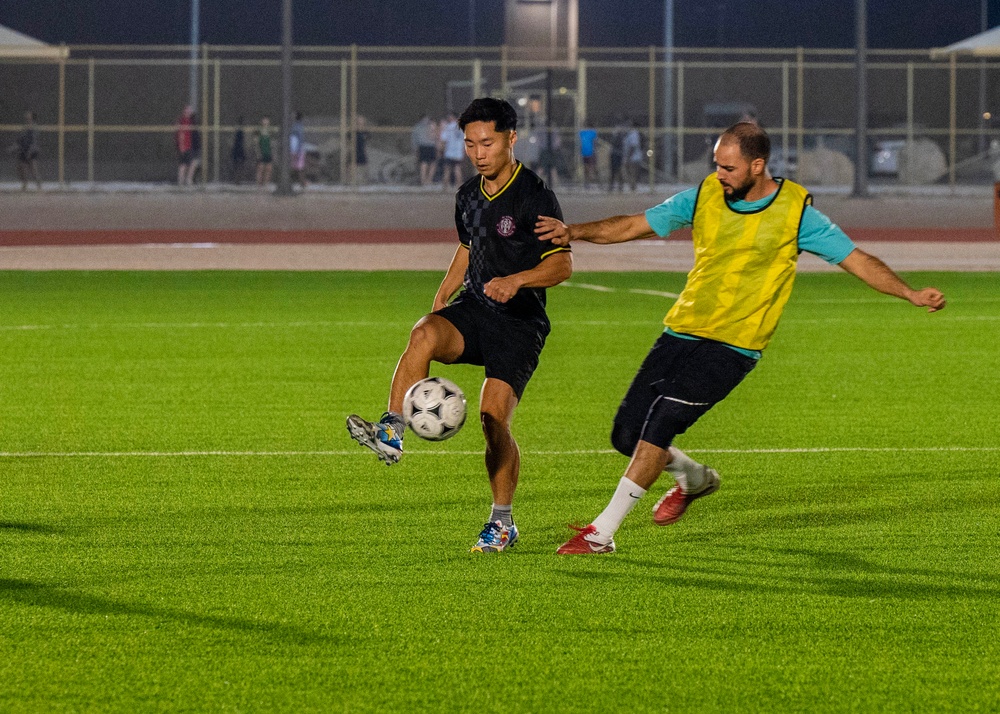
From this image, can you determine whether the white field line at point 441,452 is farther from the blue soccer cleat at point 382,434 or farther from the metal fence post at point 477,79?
the metal fence post at point 477,79

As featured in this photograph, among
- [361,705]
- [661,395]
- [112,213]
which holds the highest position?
[112,213]

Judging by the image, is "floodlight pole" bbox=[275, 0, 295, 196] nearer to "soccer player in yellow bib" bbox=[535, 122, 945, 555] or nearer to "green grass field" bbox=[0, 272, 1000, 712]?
"green grass field" bbox=[0, 272, 1000, 712]

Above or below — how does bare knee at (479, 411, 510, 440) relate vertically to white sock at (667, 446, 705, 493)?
above

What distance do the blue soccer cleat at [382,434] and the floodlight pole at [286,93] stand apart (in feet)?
93.4

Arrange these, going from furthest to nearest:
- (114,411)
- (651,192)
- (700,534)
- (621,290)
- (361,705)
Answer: (651,192), (621,290), (114,411), (700,534), (361,705)

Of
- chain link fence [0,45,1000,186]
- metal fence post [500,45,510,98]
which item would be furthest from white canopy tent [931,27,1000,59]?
metal fence post [500,45,510,98]

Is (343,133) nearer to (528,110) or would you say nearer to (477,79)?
(477,79)

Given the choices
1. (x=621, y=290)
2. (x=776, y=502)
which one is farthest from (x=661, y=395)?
(x=621, y=290)

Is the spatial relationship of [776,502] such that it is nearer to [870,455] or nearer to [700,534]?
[700,534]

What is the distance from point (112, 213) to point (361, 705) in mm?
31328

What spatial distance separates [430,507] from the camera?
7844 mm

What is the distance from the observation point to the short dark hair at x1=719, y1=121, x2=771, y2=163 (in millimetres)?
6367

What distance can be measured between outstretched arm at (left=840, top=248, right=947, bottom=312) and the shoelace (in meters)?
1.71

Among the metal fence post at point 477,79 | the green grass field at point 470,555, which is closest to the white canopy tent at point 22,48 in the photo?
the metal fence post at point 477,79
